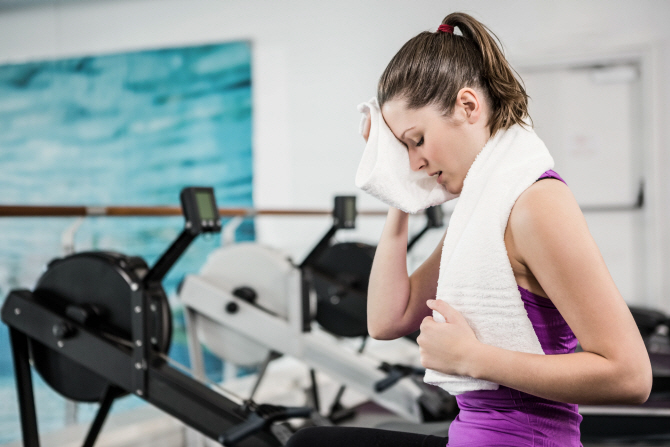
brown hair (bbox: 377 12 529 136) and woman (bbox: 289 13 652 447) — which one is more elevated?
brown hair (bbox: 377 12 529 136)

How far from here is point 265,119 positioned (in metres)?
4.61

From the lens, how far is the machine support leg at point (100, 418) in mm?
1646

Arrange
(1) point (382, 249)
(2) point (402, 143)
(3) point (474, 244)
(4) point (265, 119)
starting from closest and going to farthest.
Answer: (3) point (474, 244) → (2) point (402, 143) → (1) point (382, 249) → (4) point (265, 119)

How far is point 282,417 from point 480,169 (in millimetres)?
1055

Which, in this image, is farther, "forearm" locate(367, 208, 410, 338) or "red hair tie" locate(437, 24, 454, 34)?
"forearm" locate(367, 208, 410, 338)

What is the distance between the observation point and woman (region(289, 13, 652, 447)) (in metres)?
0.67

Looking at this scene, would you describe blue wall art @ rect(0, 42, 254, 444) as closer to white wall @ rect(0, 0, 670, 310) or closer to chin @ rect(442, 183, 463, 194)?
white wall @ rect(0, 0, 670, 310)

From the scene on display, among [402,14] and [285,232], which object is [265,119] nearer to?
[285,232]

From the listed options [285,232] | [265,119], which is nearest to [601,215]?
[285,232]

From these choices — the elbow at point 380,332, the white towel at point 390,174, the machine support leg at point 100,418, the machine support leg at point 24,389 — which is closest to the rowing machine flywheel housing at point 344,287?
the machine support leg at point 100,418

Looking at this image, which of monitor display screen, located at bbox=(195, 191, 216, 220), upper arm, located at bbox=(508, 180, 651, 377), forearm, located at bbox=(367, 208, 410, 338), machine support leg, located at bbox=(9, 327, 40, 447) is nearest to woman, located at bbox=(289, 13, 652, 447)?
upper arm, located at bbox=(508, 180, 651, 377)

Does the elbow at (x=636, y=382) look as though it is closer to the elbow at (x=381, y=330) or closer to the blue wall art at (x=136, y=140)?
the elbow at (x=381, y=330)

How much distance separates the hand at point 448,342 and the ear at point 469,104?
0.85 feet

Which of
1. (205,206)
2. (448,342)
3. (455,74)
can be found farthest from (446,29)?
(205,206)
